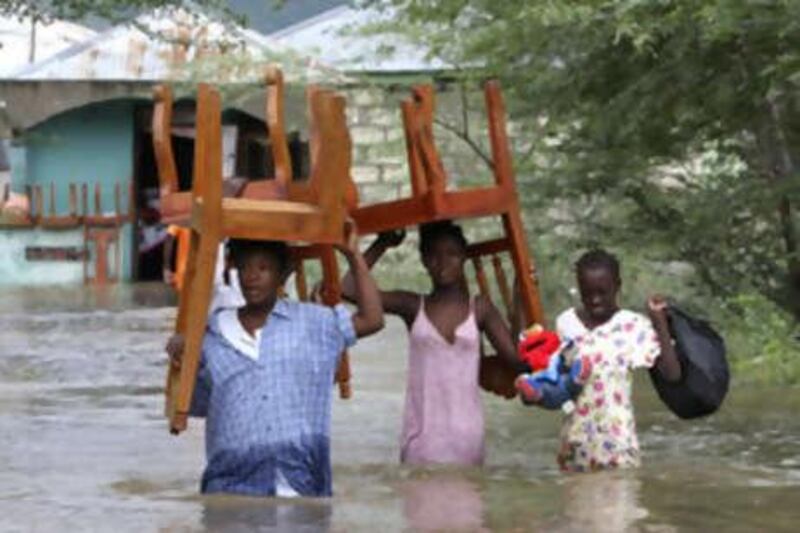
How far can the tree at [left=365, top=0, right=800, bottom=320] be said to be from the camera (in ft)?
45.0

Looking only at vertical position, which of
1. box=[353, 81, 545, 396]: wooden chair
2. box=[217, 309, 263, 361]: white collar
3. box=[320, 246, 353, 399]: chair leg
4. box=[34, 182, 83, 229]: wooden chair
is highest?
box=[34, 182, 83, 229]: wooden chair

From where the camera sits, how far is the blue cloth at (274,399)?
8.06 meters

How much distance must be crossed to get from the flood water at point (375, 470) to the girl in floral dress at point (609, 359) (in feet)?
0.42

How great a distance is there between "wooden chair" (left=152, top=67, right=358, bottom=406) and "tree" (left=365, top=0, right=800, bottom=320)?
4.40 meters

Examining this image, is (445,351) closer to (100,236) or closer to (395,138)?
(395,138)

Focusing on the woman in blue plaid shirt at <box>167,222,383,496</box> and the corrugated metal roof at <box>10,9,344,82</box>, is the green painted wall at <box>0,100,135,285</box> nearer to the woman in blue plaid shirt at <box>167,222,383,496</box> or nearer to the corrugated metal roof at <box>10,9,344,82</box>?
the corrugated metal roof at <box>10,9,344,82</box>

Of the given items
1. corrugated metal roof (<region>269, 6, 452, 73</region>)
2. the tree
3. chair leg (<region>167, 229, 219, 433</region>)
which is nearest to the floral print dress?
chair leg (<region>167, 229, 219, 433</region>)

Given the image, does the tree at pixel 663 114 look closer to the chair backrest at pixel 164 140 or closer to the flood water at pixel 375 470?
the flood water at pixel 375 470

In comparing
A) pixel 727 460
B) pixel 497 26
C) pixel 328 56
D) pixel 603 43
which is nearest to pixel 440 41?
pixel 497 26

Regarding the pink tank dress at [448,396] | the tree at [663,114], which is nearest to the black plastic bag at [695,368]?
the pink tank dress at [448,396]

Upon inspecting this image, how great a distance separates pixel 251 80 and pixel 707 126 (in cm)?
1217

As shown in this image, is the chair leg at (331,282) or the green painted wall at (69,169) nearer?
the chair leg at (331,282)

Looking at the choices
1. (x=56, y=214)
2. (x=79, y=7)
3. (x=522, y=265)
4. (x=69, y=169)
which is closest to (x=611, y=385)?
(x=522, y=265)

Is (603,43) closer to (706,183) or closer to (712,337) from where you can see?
(706,183)
